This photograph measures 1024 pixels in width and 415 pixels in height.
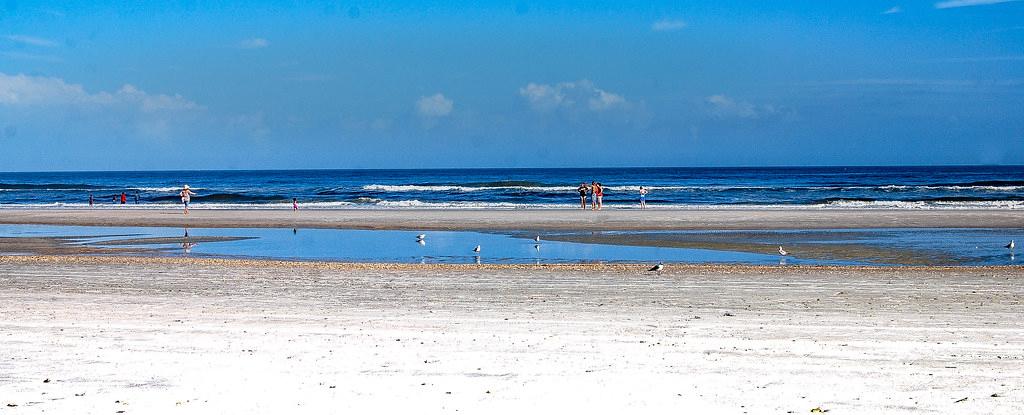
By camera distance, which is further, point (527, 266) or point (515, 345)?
point (527, 266)

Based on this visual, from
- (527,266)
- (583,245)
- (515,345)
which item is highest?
(515,345)

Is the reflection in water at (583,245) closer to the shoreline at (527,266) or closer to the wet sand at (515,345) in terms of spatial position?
the shoreline at (527,266)

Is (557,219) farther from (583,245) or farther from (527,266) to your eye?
(527,266)

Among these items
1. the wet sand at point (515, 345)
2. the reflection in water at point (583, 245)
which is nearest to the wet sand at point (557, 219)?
the reflection in water at point (583, 245)

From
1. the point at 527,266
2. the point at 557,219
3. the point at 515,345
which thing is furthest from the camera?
the point at 557,219

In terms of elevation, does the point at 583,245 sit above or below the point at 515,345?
below

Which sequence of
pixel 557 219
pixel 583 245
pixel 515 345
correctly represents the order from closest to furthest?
1. pixel 515 345
2. pixel 583 245
3. pixel 557 219

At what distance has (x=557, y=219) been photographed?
33.1m

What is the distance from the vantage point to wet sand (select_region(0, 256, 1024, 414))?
661cm

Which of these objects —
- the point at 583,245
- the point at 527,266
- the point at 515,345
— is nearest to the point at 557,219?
the point at 583,245

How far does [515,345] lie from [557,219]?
968 inches

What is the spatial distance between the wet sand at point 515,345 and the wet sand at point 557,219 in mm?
15134

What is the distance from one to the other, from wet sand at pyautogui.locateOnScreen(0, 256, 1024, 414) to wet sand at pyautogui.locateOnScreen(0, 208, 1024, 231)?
15.1 m

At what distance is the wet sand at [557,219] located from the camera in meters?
29.7
